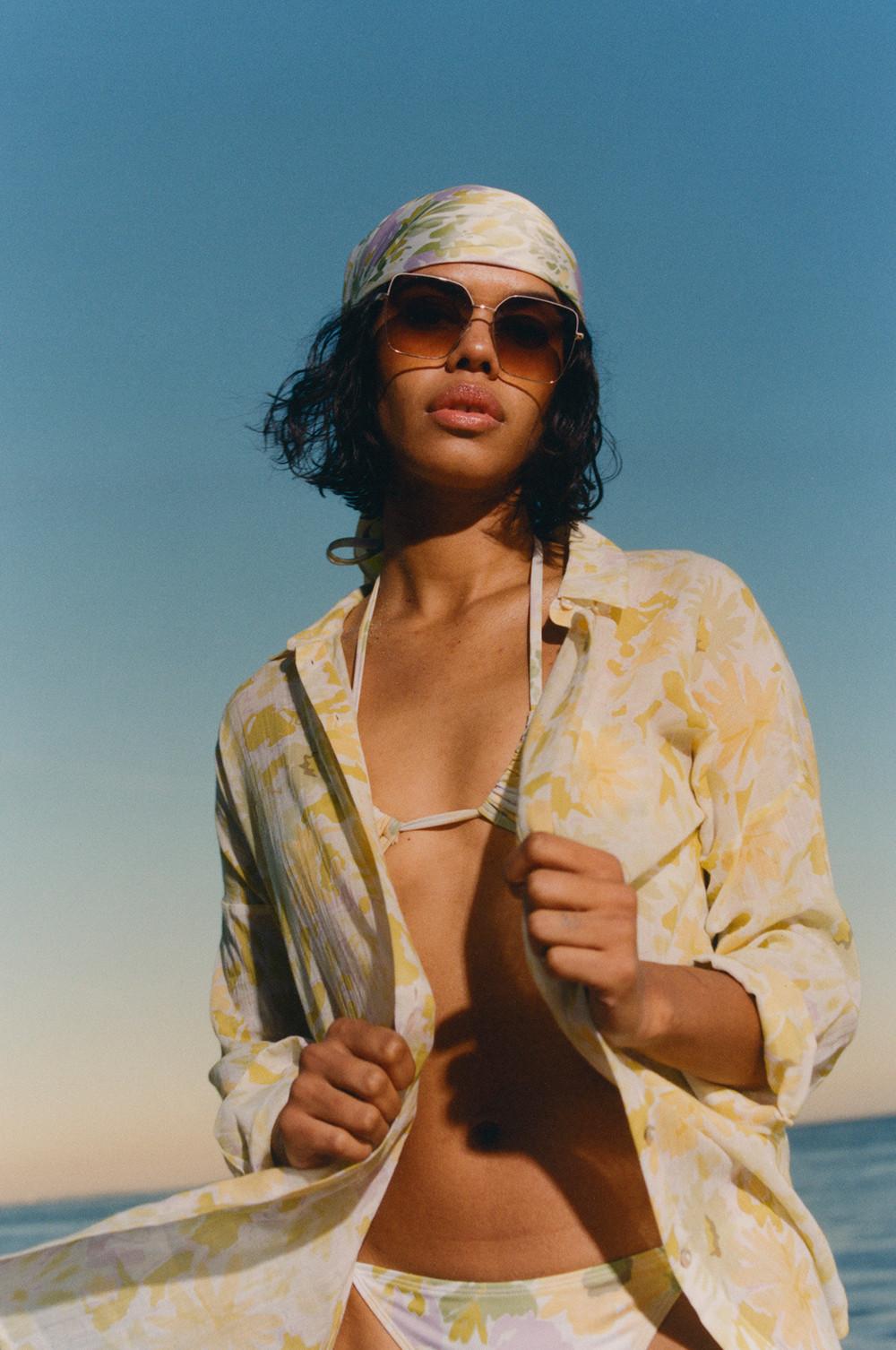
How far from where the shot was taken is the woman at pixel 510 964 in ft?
5.11

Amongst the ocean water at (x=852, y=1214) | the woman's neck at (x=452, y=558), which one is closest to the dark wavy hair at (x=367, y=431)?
the woman's neck at (x=452, y=558)

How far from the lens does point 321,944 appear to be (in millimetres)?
1961

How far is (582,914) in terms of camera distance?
1.44m

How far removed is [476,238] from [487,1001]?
1.03 metres

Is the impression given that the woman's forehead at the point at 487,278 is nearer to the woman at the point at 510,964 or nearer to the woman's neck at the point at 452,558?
the woman at the point at 510,964

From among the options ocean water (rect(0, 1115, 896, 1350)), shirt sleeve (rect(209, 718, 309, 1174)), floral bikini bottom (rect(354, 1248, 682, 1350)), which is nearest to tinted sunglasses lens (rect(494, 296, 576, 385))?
shirt sleeve (rect(209, 718, 309, 1174))

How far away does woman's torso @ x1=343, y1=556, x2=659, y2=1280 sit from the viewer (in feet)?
5.52

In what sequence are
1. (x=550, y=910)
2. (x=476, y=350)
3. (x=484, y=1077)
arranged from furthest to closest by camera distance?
(x=476, y=350) → (x=484, y=1077) → (x=550, y=910)

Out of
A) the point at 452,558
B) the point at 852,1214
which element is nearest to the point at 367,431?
the point at 452,558

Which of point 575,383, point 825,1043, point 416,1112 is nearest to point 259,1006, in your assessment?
point 416,1112

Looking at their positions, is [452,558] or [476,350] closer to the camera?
[476,350]

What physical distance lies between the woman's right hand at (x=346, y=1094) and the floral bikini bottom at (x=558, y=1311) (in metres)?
0.19

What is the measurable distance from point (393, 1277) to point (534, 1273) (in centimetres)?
18

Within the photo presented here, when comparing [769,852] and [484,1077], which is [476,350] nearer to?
[769,852]
